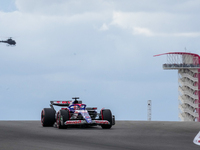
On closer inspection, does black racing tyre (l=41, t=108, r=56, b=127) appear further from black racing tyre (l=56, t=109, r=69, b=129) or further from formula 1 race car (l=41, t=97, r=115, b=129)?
black racing tyre (l=56, t=109, r=69, b=129)

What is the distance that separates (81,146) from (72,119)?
926 cm

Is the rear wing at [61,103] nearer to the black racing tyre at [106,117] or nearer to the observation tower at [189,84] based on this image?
the black racing tyre at [106,117]

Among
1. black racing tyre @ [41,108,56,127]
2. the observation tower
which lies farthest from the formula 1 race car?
the observation tower

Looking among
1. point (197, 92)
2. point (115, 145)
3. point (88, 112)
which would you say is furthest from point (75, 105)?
point (197, 92)

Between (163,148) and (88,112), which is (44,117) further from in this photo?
(163,148)

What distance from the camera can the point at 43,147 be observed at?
41.2 ft

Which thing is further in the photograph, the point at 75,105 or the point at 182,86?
the point at 182,86

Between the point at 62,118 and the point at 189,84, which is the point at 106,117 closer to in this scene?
the point at 62,118

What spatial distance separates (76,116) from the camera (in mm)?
22562

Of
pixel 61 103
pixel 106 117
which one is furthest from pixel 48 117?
pixel 106 117

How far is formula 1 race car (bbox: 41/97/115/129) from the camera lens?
21.8 m

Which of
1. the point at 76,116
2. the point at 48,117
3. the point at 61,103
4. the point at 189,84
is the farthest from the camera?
the point at 189,84

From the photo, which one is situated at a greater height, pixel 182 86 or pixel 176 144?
pixel 182 86

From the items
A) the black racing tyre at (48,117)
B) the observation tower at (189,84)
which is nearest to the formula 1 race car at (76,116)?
the black racing tyre at (48,117)
